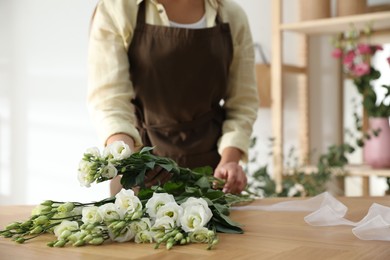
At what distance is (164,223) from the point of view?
0.97 metres

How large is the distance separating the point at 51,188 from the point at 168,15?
394 cm

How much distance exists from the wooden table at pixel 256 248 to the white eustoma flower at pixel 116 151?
17 centimetres

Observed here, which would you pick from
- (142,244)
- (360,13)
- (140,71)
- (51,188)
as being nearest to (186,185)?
(142,244)

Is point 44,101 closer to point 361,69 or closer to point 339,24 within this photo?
point 339,24

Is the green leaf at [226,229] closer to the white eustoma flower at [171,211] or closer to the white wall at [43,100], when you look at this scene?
the white eustoma flower at [171,211]

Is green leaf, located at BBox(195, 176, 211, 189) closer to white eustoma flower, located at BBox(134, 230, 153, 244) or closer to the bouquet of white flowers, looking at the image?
the bouquet of white flowers

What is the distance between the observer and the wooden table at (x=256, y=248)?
899 millimetres

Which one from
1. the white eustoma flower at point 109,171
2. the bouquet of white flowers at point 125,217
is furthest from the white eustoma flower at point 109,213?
the white eustoma flower at point 109,171

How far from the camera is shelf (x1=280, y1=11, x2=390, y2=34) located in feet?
10.6

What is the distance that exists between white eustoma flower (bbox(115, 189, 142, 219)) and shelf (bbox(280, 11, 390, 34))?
2.49 metres

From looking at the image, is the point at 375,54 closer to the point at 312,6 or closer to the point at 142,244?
the point at 312,6

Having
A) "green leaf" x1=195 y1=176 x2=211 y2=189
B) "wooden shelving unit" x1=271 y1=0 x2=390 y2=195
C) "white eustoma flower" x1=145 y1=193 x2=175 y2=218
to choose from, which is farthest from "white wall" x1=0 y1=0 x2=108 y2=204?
"white eustoma flower" x1=145 y1=193 x2=175 y2=218

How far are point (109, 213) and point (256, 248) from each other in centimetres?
22

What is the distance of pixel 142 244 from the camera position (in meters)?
0.99
